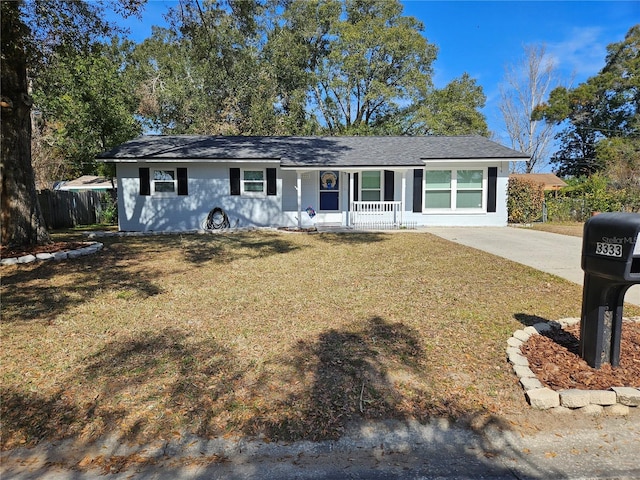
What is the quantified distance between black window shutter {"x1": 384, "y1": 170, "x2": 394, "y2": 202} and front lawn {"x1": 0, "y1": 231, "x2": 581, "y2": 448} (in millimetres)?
8019

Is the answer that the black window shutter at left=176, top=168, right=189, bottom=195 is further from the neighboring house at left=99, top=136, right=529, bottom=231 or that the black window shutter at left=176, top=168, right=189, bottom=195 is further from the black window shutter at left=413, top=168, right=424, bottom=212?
the black window shutter at left=413, top=168, right=424, bottom=212

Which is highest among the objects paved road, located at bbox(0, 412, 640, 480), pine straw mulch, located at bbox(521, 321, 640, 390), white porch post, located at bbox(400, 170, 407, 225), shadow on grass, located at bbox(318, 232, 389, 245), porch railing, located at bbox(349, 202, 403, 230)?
white porch post, located at bbox(400, 170, 407, 225)

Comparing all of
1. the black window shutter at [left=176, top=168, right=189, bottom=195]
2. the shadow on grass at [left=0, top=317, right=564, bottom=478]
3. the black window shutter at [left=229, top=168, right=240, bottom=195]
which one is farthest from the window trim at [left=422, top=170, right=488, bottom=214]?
the shadow on grass at [left=0, top=317, right=564, bottom=478]

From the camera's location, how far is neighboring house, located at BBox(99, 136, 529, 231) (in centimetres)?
1437

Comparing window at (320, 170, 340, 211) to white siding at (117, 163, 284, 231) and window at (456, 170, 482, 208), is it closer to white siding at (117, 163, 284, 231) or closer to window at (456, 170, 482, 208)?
white siding at (117, 163, 284, 231)

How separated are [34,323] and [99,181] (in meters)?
27.3

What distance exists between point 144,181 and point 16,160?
6.04 meters

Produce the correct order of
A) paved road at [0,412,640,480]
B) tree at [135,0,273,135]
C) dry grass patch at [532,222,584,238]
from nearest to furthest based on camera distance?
1. paved road at [0,412,640,480]
2. dry grass patch at [532,222,584,238]
3. tree at [135,0,273,135]

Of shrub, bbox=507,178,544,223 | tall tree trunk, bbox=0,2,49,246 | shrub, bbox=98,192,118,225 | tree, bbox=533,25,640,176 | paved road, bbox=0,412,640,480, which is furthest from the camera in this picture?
tree, bbox=533,25,640,176

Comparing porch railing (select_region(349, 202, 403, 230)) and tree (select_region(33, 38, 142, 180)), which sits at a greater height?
tree (select_region(33, 38, 142, 180))

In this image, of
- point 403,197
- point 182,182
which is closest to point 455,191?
point 403,197

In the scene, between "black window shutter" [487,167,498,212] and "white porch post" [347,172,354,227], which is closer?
"white porch post" [347,172,354,227]

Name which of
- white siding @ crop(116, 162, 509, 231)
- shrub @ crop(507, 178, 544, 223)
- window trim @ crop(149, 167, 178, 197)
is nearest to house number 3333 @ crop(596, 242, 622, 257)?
white siding @ crop(116, 162, 509, 231)

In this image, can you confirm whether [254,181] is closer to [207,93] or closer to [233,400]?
[233,400]
